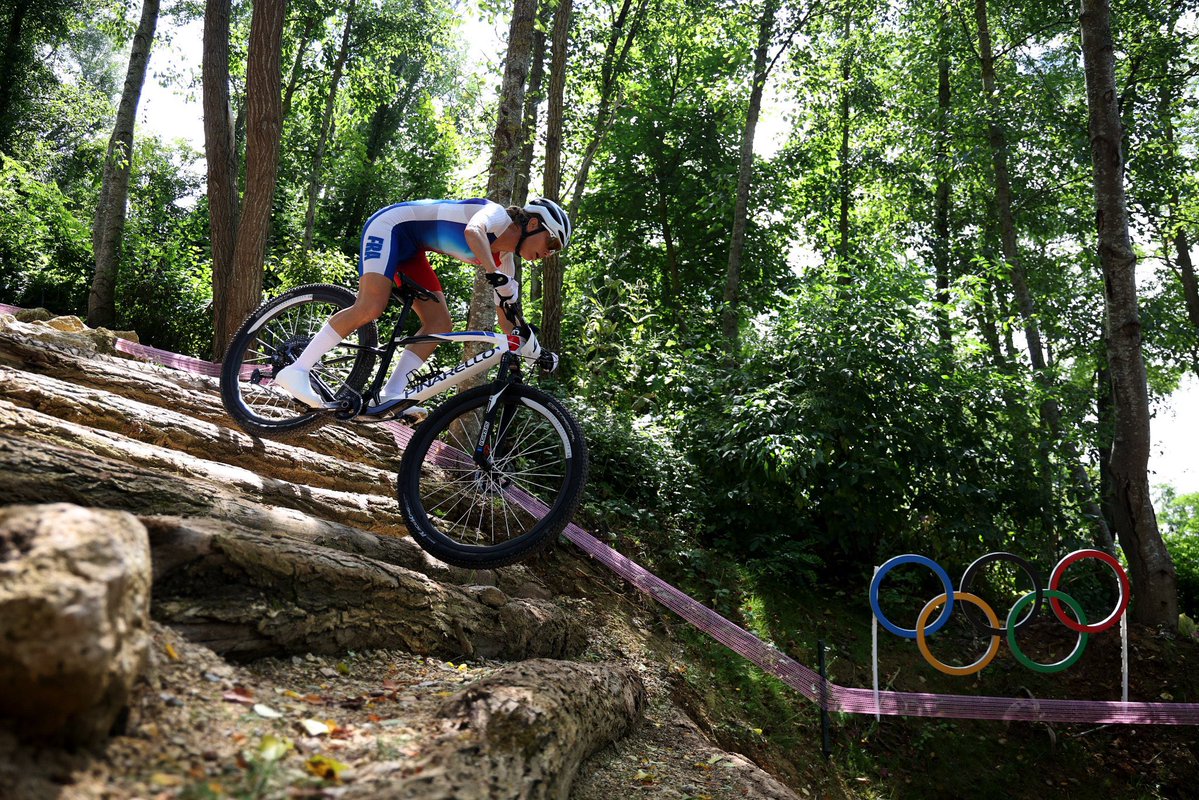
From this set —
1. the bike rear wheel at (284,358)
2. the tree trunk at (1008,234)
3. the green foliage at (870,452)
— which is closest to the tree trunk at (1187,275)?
the tree trunk at (1008,234)

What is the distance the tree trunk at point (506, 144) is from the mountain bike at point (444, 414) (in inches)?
76.0

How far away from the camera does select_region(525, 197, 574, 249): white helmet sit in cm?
450

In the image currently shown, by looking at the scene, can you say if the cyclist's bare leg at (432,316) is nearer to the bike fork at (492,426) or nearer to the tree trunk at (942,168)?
the bike fork at (492,426)

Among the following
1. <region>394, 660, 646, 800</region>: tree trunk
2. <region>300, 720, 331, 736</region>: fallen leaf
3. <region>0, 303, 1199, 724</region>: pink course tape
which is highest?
<region>300, 720, 331, 736</region>: fallen leaf

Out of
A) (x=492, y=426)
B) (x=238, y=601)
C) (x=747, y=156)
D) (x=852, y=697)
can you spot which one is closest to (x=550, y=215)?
(x=492, y=426)

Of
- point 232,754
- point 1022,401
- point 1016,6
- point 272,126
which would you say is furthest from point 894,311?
point 1016,6

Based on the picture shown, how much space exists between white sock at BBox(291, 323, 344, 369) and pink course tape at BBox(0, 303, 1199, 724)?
223 centimetres

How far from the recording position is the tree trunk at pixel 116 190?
11547mm

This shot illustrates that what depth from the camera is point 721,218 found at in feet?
62.8

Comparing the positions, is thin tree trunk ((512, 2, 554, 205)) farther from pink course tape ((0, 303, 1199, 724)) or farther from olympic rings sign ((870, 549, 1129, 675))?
olympic rings sign ((870, 549, 1129, 675))

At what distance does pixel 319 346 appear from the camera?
4.93 m

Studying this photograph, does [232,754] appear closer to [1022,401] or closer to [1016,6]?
[1022,401]

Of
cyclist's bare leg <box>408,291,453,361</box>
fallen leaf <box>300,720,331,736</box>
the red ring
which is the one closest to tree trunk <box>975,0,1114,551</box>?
the red ring

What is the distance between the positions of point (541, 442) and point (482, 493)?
1.53 feet
